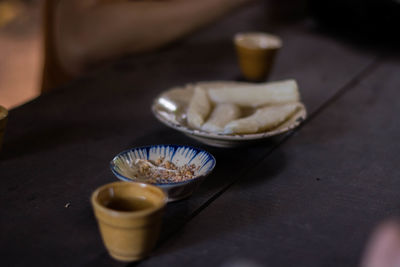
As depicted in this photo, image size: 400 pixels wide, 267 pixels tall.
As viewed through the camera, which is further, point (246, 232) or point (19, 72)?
point (19, 72)

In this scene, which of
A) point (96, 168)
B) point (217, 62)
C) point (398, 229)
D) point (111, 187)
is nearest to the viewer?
point (398, 229)

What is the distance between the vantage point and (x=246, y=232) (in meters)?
0.60

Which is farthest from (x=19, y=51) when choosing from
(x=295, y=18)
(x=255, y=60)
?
(x=255, y=60)

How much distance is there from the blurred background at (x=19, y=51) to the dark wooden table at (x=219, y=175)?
1.37m

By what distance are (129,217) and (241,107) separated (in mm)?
477

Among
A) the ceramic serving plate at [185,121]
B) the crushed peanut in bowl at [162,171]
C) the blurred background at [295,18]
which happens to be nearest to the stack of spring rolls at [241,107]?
the ceramic serving plate at [185,121]

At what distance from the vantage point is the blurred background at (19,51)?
98.9 inches

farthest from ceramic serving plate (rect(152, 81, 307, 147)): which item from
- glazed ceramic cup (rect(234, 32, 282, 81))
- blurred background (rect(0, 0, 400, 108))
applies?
blurred background (rect(0, 0, 400, 108))

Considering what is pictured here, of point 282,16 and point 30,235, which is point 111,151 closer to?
point 30,235

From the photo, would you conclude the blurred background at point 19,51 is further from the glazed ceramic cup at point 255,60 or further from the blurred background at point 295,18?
the glazed ceramic cup at point 255,60

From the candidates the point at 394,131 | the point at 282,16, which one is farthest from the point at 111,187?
the point at 282,16

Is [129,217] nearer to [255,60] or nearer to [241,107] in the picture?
[241,107]

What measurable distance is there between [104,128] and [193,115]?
0.19m

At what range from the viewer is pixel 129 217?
0.50 m
